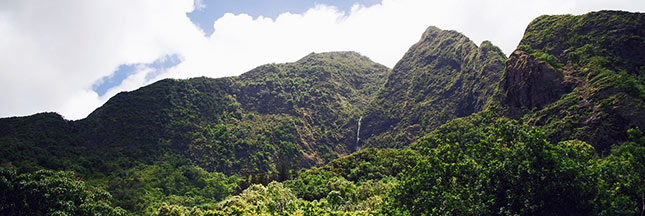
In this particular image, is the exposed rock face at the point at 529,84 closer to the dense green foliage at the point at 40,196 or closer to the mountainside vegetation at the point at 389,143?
the mountainside vegetation at the point at 389,143

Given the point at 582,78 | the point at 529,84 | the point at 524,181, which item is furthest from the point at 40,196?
the point at 529,84

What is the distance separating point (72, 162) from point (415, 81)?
14577 cm

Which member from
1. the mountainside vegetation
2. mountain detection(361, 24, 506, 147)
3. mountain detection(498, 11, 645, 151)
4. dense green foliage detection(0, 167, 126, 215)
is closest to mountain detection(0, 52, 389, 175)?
the mountainside vegetation

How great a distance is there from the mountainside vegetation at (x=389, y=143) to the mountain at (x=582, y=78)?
317 millimetres

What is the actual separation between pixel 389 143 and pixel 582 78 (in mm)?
84390

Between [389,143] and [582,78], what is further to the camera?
[389,143]

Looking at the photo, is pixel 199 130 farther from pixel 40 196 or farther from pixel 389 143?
pixel 40 196

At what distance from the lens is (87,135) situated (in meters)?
122

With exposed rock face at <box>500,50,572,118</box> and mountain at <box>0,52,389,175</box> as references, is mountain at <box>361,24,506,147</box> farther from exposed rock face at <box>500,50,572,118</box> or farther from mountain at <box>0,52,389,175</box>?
exposed rock face at <box>500,50,572,118</box>

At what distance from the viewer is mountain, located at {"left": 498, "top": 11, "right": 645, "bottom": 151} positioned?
62625 millimetres

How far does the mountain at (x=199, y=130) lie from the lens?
109312mm

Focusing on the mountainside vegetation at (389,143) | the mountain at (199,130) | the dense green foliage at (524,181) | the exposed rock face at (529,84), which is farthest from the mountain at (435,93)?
the dense green foliage at (524,181)

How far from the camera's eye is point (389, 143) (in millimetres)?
155000

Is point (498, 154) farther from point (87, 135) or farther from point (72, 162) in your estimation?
point (87, 135)
